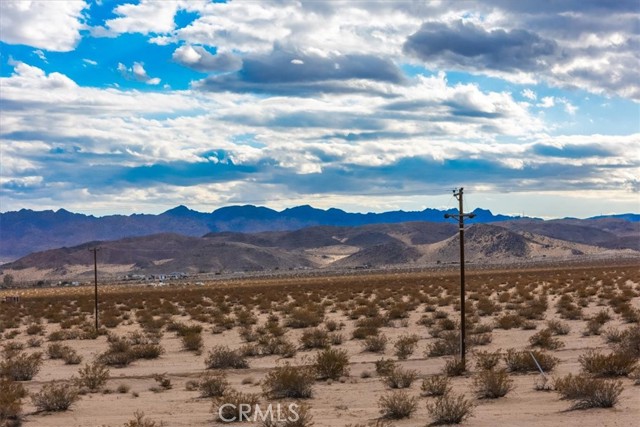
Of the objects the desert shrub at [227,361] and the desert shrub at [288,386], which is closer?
the desert shrub at [288,386]

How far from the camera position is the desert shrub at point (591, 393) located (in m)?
15.4

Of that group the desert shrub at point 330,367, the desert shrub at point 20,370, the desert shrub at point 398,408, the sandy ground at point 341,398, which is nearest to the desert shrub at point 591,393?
the sandy ground at point 341,398

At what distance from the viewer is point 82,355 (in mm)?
28078

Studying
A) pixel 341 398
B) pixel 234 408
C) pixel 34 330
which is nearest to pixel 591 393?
pixel 341 398

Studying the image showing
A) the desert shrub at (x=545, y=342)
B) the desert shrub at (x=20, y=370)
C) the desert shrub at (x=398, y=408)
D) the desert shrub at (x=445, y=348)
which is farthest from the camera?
the desert shrub at (x=545, y=342)

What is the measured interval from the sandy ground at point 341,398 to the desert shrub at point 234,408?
23 cm

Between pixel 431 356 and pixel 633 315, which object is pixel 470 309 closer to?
pixel 633 315

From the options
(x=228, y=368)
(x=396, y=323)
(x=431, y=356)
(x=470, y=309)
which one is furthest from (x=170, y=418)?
(x=470, y=309)

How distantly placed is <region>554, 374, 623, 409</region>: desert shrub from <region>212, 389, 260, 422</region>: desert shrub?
7.06 meters

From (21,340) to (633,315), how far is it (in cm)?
2823

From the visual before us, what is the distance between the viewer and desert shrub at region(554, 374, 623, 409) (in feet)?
50.4

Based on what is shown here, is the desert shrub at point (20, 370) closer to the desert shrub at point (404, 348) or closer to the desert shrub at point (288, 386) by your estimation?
the desert shrub at point (288, 386)

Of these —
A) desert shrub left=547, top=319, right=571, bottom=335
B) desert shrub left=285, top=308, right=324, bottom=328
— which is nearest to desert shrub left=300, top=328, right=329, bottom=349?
desert shrub left=285, top=308, right=324, bottom=328

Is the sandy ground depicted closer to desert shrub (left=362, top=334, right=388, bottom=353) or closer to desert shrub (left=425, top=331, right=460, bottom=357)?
desert shrub (left=362, top=334, right=388, bottom=353)
